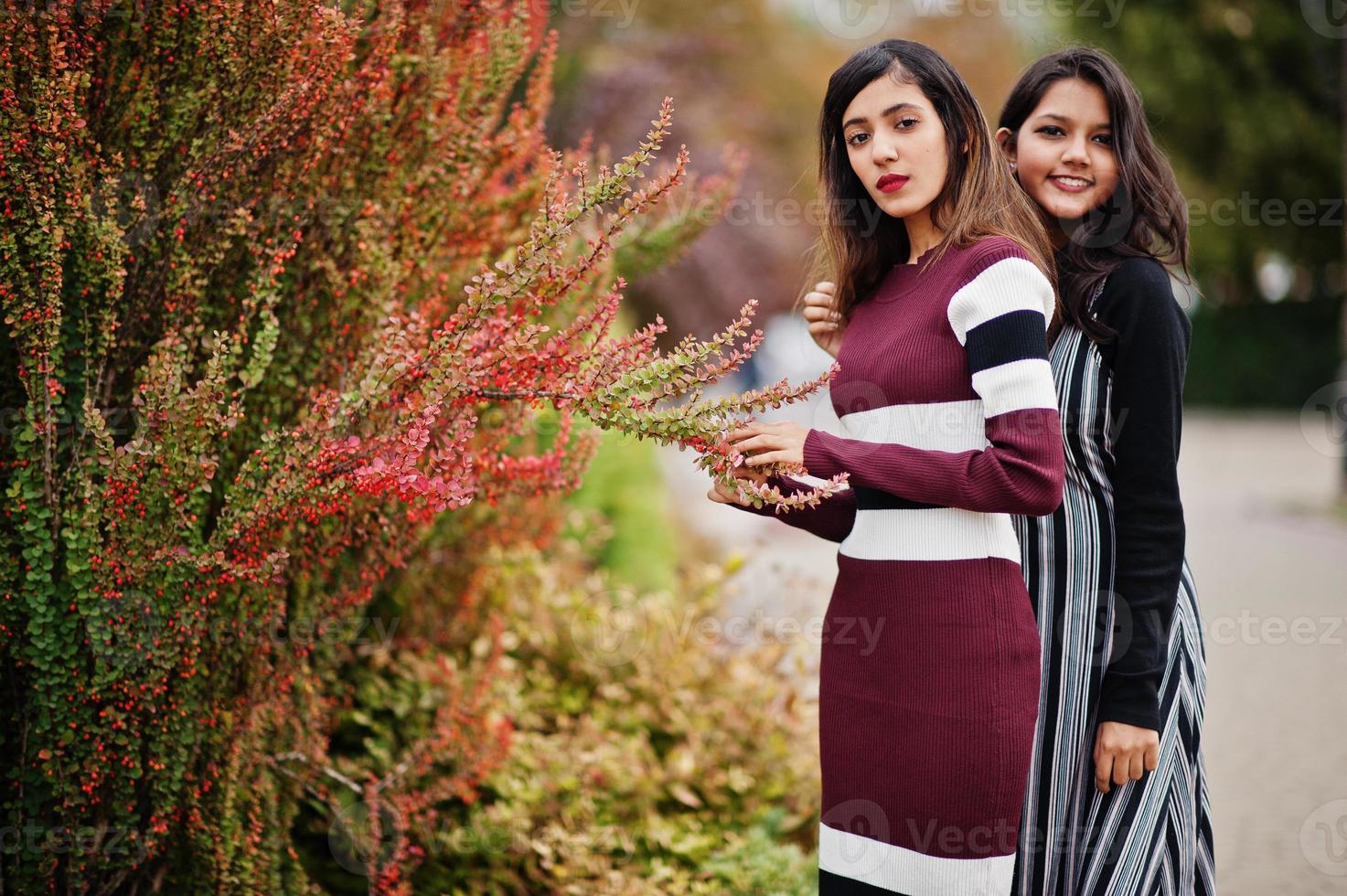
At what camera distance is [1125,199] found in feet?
7.87

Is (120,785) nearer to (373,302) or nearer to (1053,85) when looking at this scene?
(373,302)

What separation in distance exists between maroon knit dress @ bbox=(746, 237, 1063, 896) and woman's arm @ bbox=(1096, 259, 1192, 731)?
0.27m

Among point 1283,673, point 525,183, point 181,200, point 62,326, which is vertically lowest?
point 1283,673

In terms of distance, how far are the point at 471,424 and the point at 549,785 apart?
172 cm

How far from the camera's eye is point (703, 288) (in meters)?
14.7

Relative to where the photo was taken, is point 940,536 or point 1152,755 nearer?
point 940,536

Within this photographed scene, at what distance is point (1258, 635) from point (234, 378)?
706 cm

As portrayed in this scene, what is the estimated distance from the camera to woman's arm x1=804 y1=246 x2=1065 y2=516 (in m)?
1.86

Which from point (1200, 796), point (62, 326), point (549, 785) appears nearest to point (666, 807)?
point (549, 785)
